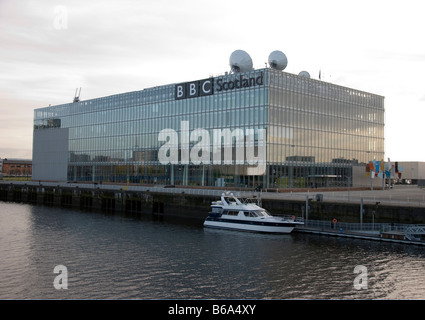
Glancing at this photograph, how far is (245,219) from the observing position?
52875 mm

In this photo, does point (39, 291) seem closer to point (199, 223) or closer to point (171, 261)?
point (171, 261)

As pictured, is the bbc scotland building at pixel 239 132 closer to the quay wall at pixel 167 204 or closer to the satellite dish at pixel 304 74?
the satellite dish at pixel 304 74

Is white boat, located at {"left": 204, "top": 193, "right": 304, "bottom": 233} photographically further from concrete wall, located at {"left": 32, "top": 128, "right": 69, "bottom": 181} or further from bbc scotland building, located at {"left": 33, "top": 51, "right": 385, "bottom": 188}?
concrete wall, located at {"left": 32, "top": 128, "right": 69, "bottom": 181}

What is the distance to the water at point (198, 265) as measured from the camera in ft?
90.7

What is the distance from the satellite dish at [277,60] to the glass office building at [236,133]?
2985 mm

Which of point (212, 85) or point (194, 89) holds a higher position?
point (212, 85)

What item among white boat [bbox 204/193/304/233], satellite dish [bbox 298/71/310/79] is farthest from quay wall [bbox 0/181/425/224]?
satellite dish [bbox 298/71/310/79]

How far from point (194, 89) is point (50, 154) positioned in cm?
6096

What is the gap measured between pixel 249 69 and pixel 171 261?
61.5m

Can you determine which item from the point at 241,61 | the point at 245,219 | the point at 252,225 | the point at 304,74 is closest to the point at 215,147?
the point at 241,61

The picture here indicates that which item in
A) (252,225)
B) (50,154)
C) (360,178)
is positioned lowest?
(252,225)

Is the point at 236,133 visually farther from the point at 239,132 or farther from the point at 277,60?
the point at 277,60

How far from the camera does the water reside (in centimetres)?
2764

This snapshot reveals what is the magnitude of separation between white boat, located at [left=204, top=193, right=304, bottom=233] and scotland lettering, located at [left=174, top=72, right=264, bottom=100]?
1347 inches
